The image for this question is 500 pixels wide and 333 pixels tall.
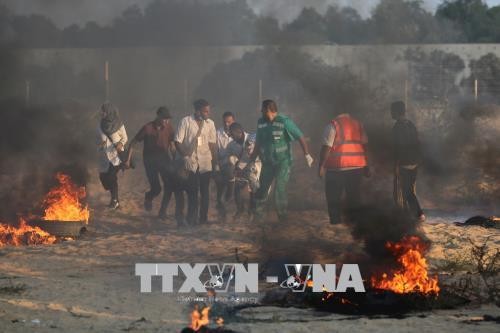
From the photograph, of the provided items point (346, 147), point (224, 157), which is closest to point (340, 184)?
point (346, 147)

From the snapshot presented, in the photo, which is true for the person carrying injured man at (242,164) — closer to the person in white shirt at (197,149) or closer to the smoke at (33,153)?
the person in white shirt at (197,149)

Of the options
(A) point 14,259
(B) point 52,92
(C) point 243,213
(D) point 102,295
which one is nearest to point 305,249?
(D) point 102,295

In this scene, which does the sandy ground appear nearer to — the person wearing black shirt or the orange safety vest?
the orange safety vest

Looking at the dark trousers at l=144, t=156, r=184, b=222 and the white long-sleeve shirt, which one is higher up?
the white long-sleeve shirt

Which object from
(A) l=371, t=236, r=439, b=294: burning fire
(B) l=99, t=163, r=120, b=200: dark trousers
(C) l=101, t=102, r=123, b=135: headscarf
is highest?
(C) l=101, t=102, r=123, b=135: headscarf

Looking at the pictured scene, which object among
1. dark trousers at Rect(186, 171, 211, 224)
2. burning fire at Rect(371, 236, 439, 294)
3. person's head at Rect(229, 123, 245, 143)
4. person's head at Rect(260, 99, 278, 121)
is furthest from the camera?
person's head at Rect(229, 123, 245, 143)

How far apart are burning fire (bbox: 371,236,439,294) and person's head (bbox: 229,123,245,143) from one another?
5933 millimetres

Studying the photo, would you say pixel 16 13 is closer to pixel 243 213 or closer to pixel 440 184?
pixel 243 213

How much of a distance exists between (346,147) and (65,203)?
13.2ft

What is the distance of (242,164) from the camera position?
1386 cm

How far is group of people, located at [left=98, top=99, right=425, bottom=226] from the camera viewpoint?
11992mm

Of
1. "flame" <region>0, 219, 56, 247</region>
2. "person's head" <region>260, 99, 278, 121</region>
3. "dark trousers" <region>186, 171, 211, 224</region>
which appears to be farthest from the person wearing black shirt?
"flame" <region>0, 219, 56, 247</region>

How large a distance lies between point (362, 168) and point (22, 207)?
515cm

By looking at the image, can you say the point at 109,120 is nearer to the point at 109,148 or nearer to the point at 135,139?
the point at 109,148
